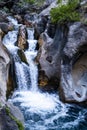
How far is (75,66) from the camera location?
16844 millimetres

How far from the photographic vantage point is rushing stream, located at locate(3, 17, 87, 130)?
13203mm

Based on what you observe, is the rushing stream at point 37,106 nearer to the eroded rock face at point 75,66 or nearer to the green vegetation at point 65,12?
the eroded rock face at point 75,66

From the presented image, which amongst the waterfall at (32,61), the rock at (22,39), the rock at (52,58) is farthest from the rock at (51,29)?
the rock at (22,39)

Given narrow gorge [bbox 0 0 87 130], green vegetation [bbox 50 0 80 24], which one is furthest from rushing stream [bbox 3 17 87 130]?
green vegetation [bbox 50 0 80 24]

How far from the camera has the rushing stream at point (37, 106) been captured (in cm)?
1320

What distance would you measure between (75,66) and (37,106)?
140 inches

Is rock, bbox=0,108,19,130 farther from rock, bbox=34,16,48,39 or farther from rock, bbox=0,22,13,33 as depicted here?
rock, bbox=0,22,13,33

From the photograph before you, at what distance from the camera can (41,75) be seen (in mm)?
17375

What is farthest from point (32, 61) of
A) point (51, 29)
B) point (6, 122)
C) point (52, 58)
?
point (6, 122)

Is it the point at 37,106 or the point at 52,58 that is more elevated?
the point at 52,58

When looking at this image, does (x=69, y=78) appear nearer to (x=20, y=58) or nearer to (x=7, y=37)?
(x=20, y=58)

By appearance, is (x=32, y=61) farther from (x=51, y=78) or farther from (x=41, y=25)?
(x=41, y=25)

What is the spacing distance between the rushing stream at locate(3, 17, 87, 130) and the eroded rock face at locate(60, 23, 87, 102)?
647 mm

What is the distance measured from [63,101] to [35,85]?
247cm
